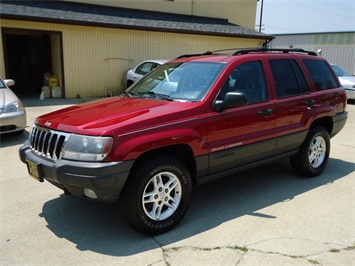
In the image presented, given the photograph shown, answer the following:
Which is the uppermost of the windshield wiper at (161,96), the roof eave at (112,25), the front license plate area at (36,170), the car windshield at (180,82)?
the roof eave at (112,25)

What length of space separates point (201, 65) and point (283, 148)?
5.30ft

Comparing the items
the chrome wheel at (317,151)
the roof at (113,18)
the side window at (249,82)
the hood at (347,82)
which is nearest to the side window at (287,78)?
the side window at (249,82)

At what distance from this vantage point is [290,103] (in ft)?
15.2

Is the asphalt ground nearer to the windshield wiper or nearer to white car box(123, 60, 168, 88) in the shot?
the windshield wiper

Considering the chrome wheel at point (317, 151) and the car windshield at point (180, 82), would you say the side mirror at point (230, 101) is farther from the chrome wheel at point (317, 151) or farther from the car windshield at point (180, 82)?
the chrome wheel at point (317, 151)

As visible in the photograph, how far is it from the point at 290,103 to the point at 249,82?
75 centimetres

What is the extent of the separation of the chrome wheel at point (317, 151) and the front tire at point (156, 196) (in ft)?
8.04

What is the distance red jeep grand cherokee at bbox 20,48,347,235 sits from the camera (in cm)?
313

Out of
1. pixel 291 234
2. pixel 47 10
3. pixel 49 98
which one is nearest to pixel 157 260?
pixel 291 234

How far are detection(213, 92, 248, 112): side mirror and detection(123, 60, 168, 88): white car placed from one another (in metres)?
8.36

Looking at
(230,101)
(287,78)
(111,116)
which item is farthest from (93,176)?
(287,78)

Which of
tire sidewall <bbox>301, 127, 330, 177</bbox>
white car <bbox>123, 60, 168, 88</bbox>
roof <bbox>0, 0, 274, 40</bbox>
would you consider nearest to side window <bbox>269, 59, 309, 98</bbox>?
tire sidewall <bbox>301, 127, 330, 177</bbox>

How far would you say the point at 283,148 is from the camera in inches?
185

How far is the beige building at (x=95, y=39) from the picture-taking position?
12.5 m
